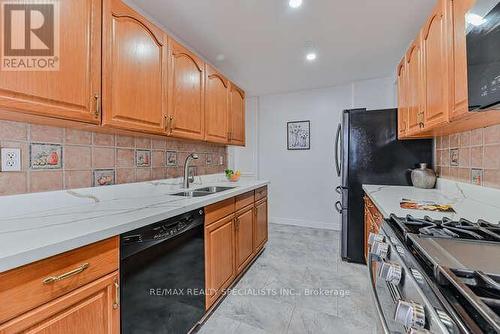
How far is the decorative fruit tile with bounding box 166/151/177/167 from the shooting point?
213 cm

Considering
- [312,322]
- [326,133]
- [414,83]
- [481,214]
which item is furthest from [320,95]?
[312,322]

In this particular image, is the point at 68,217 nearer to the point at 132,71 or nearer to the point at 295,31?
the point at 132,71

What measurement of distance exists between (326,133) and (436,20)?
2.35 m

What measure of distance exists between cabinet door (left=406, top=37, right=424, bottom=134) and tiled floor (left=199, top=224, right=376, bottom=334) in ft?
4.74

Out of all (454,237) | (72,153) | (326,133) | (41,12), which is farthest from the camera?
(326,133)

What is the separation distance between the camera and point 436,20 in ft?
4.53

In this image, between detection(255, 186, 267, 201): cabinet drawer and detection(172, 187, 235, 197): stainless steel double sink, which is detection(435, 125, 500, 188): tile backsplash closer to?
detection(255, 186, 267, 201): cabinet drawer

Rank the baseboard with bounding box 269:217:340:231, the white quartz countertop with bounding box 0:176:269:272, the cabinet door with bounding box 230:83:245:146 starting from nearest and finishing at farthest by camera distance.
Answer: the white quartz countertop with bounding box 0:176:269:272 → the cabinet door with bounding box 230:83:245:146 → the baseboard with bounding box 269:217:340:231

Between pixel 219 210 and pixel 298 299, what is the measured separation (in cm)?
99

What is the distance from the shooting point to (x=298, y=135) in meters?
3.91

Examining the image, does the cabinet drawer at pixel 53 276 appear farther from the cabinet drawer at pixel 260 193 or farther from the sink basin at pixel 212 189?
the cabinet drawer at pixel 260 193

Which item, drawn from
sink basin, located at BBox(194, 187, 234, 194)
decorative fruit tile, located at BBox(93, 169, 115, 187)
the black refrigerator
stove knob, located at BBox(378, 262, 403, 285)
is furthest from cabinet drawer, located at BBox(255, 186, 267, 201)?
stove knob, located at BBox(378, 262, 403, 285)

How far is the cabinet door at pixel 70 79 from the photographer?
929mm

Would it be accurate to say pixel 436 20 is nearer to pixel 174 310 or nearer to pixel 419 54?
pixel 419 54
